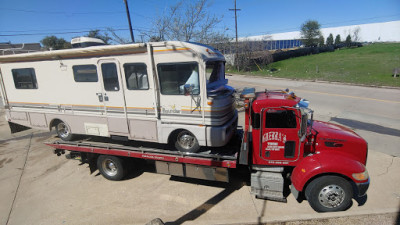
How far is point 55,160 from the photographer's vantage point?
329 inches

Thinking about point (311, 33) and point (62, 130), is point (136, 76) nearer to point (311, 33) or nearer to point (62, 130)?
point (62, 130)

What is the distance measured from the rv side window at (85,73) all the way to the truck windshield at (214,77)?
3.24 metres

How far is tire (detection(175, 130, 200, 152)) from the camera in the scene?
5977 mm

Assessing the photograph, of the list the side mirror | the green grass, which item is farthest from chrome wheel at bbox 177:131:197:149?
the green grass

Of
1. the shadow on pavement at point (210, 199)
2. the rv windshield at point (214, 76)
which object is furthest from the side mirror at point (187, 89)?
the shadow on pavement at point (210, 199)

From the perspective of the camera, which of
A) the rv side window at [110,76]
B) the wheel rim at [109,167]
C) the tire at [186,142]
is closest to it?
the tire at [186,142]

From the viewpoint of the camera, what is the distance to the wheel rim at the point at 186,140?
6.01m

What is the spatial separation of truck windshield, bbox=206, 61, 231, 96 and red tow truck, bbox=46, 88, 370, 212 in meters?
0.87

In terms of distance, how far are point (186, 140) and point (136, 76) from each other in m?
2.19

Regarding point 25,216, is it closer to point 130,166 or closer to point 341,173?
point 130,166

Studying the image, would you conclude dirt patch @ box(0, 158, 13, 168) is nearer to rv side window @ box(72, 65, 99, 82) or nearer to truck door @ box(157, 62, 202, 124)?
rv side window @ box(72, 65, 99, 82)

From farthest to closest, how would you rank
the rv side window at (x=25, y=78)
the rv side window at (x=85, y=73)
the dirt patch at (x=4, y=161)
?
the dirt patch at (x=4, y=161)
the rv side window at (x=25, y=78)
the rv side window at (x=85, y=73)

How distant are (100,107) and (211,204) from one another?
4191 millimetres

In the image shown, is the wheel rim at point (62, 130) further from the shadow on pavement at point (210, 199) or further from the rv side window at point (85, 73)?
the shadow on pavement at point (210, 199)
